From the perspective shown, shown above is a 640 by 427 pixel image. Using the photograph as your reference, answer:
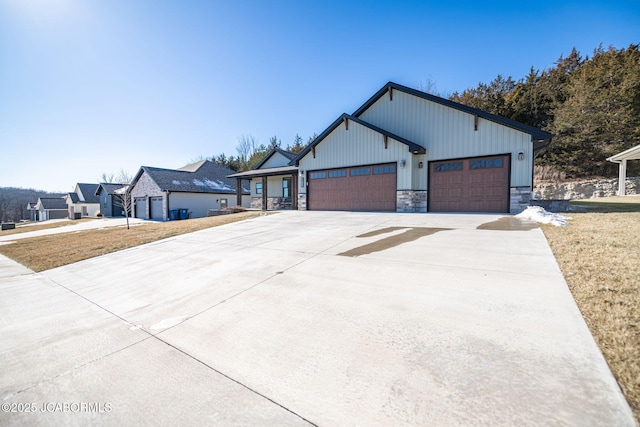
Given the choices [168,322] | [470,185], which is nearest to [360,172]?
[470,185]

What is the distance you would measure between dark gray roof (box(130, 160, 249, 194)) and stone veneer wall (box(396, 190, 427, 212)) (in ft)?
58.4

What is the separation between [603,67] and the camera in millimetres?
21828

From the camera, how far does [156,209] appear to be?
24297 mm

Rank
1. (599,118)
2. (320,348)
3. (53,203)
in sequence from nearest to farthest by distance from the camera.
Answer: (320,348), (599,118), (53,203)

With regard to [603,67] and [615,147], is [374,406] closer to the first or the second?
[615,147]

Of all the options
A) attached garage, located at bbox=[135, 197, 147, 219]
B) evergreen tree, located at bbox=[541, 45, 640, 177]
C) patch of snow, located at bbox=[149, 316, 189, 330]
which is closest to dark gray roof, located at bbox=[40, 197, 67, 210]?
attached garage, located at bbox=[135, 197, 147, 219]

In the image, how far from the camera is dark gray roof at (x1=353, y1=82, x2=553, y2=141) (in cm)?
1037

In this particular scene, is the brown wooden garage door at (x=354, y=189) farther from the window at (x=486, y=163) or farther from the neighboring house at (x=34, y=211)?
the neighboring house at (x=34, y=211)

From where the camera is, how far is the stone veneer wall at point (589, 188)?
19.2 meters

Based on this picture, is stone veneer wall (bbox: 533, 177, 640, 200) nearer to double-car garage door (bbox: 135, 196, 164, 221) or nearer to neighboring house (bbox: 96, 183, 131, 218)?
double-car garage door (bbox: 135, 196, 164, 221)

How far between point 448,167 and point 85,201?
150ft

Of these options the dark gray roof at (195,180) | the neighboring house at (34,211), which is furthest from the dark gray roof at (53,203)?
the dark gray roof at (195,180)

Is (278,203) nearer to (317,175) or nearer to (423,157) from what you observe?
(317,175)

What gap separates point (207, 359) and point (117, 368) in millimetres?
833
